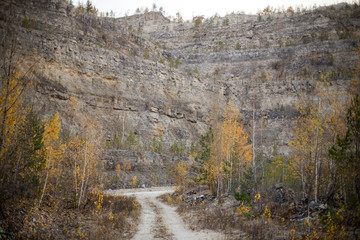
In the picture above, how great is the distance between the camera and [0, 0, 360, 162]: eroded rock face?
117 ft

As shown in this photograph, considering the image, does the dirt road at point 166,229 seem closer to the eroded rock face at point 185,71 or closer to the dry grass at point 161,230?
the dry grass at point 161,230

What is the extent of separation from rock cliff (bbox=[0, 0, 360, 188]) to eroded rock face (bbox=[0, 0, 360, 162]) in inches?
7.5

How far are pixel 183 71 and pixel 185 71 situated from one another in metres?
4.10

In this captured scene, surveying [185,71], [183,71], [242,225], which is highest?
[185,71]

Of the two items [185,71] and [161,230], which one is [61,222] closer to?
[161,230]

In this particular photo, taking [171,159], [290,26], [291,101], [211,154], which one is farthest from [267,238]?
[290,26]

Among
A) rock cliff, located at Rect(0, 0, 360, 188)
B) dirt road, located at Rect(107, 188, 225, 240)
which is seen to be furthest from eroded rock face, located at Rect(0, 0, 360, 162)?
dirt road, located at Rect(107, 188, 225, 240)

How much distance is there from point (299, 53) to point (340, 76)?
1368 cm

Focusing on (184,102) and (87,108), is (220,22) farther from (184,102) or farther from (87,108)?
(87,108)

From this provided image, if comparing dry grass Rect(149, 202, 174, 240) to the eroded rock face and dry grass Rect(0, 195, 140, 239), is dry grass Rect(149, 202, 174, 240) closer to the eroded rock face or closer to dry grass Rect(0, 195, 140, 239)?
dry grass Rect(0, 195, 140, 239)

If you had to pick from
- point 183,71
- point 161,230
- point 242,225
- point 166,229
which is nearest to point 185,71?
point 183,71

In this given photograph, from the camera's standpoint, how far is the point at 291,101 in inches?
2030

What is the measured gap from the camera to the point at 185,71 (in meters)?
54.1

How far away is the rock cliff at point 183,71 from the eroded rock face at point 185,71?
19 cm
